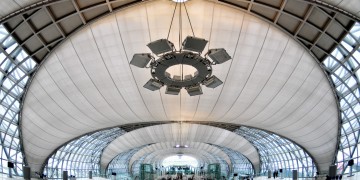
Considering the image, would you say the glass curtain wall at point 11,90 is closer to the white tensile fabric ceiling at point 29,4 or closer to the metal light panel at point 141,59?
the white tensile fabric ceiling at point 29,4

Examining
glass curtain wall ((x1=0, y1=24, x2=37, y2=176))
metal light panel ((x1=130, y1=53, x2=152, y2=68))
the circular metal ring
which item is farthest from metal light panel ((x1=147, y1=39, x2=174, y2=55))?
glass curtain wall ((x1=0, y1=24, x2=37, y2=176))

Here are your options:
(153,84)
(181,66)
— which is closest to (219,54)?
(153,84)

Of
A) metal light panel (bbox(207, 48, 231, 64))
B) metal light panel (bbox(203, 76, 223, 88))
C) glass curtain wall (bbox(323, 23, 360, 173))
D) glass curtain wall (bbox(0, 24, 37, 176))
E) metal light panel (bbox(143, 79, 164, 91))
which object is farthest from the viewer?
glass curtain wall (bbox(0, 24, 37, 176))

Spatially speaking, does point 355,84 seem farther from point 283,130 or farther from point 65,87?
point 65,87

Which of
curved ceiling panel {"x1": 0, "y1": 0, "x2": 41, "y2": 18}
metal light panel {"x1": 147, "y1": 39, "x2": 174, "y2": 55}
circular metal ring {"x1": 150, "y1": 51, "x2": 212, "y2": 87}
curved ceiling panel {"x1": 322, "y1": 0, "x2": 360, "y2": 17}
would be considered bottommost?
circular metal ring {"x1": 150, "y1": 51, "x2": 212, "y2": 87}

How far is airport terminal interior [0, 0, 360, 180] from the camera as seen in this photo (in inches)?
895

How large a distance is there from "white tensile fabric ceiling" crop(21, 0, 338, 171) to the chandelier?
336 cm

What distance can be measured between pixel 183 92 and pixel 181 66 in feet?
25.8

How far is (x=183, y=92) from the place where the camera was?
37469 millimetres

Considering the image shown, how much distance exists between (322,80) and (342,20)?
846cm

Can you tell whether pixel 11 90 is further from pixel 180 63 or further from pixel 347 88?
pixel 347 88

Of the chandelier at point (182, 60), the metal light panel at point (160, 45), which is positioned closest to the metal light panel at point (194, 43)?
the chandelier at point (182, 60)

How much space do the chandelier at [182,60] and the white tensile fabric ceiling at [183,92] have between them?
3.36 meters

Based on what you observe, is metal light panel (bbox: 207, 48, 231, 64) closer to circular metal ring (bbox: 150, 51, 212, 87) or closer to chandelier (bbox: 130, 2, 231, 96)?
chandelier (bbox: 130, 2, 231, 96)
